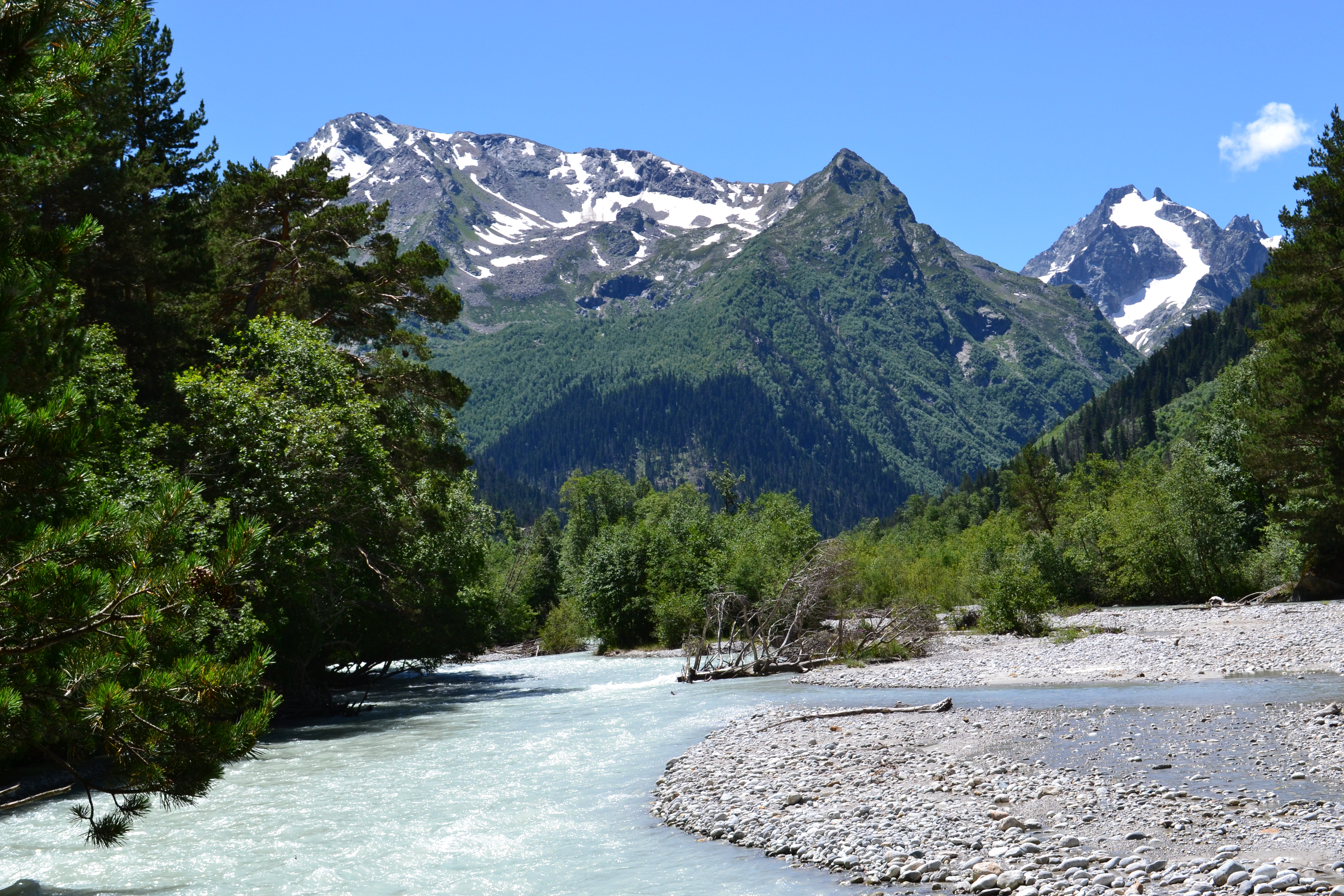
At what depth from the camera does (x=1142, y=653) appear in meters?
27.7

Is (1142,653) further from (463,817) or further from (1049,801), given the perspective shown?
(463,817)

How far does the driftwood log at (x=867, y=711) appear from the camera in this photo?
19.4 m

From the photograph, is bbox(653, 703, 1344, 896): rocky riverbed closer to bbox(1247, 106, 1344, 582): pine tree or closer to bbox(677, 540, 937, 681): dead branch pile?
bbox(677, 540, 937, 681): dead branch pile

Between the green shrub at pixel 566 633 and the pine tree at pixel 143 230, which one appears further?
the green shrub at pixel 566 633

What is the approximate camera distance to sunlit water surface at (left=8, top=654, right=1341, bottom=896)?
412 inches

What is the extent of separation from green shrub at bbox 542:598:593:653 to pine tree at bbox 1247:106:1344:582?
137ft

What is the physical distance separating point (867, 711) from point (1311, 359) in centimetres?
2550

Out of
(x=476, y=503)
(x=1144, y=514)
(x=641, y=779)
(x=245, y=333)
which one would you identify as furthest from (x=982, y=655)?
(x=476, y=503)

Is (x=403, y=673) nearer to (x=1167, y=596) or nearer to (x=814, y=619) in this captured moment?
(x=814, y=619)

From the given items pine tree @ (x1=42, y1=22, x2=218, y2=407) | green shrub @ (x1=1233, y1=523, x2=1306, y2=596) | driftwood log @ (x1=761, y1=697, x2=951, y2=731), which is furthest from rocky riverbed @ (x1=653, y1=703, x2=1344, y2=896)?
green shrub @ (x1=1233, y1=523, x2=1306, y2=596)

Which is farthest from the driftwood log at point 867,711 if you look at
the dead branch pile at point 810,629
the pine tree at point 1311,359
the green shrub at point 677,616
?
the green shrub at point 677,616

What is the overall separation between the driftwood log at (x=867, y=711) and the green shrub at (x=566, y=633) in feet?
141

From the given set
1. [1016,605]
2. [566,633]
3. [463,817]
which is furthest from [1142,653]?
[566,633]

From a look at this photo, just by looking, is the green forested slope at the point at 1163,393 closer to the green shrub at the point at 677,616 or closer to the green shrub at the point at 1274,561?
the green shrub at the point at 1274,561
